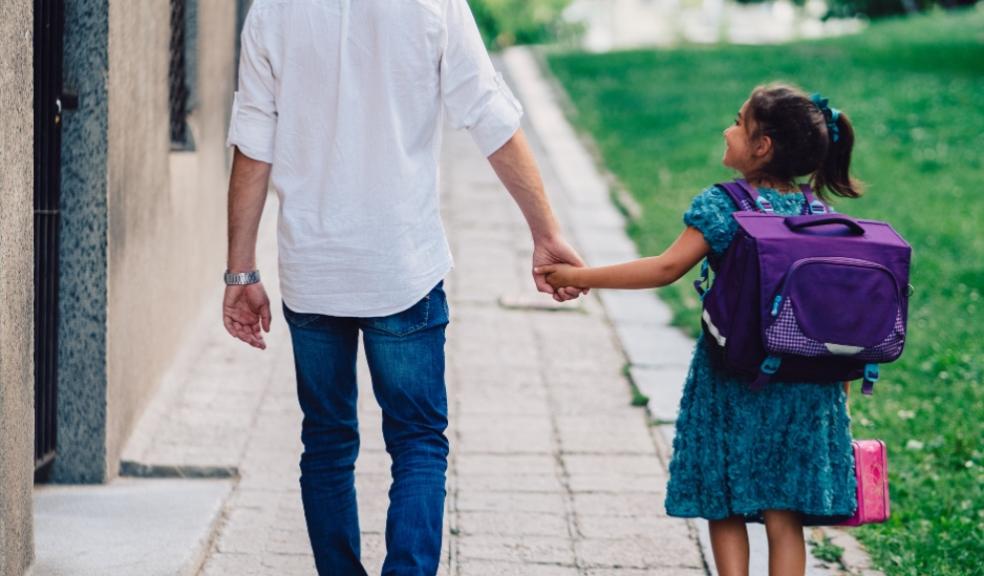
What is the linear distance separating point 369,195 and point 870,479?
1.44 m

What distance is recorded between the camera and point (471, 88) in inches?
125

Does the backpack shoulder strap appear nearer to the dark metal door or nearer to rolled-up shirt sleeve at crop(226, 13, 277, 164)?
rolled-up shirt sleeve at crop(226, 13, 277, 164)

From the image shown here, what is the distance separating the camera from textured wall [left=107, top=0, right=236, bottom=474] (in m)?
4.75

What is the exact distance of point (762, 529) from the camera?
4.56 meters

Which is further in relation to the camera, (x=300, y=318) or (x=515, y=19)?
(x=515, y=19)

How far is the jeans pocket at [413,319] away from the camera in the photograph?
10.6 feet

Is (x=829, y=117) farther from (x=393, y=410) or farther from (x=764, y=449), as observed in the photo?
(x=393, y=410)

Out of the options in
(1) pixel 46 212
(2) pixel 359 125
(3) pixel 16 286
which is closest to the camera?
(2) pixel 359 125

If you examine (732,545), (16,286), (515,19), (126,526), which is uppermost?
(16,286)

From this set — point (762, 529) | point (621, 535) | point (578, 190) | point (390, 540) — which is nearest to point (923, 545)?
point (762, 529)

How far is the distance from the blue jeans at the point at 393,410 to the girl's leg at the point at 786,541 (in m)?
0.84

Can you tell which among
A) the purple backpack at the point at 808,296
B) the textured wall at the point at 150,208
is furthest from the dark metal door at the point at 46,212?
the purple backpack at the point at 808,296

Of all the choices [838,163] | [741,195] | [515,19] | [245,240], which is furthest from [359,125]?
[515,19]

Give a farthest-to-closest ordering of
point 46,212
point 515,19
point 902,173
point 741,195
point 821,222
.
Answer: point 515,19
point 902,173
point 46,212
point 741,195
point 821,222
